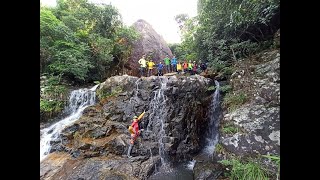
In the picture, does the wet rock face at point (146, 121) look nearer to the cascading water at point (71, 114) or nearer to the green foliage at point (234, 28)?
the cascading water at point (71, 114)

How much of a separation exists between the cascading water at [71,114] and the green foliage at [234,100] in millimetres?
5824

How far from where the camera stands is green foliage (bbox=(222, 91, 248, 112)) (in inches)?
258

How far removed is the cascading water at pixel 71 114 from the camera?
6.66 metres

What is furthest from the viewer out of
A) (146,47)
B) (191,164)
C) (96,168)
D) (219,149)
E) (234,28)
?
(146,47)

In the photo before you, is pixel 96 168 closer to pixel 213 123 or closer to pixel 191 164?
pixel 191 164

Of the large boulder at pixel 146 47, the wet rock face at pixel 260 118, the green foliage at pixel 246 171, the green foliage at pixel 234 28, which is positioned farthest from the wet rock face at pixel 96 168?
the large boulder at pixel 146 47

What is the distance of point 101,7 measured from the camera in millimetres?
11398

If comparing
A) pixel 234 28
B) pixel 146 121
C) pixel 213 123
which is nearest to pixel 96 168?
pixel 146 121

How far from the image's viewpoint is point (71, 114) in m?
8.33

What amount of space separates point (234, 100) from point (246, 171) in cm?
268
